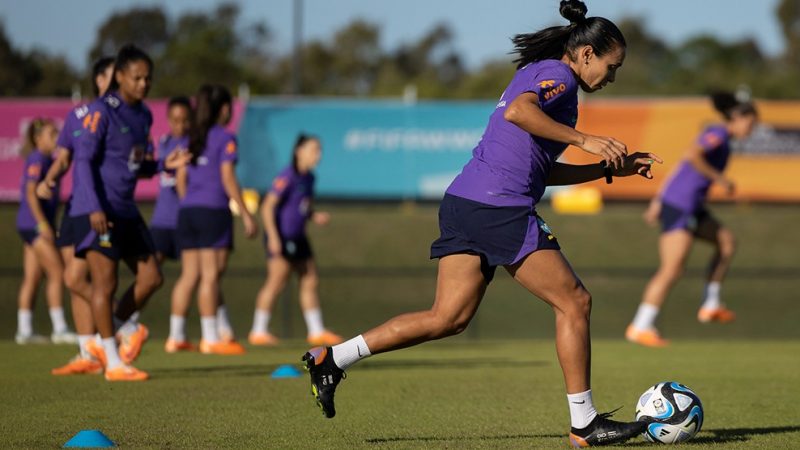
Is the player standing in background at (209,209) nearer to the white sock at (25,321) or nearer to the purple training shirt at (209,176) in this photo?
the purple training shirt at (209,176)

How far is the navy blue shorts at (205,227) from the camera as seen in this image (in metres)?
12.0

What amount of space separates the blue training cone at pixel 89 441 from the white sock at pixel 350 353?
1144 mm

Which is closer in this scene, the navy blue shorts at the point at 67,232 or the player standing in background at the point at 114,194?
the player standing in background at the point at 114,194

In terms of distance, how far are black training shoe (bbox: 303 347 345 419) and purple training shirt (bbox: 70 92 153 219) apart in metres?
2.78

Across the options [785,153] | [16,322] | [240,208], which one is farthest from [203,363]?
[785,153]

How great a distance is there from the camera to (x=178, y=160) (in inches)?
361

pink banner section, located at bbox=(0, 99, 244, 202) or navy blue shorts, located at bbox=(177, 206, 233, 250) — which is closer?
navy blue shorts, located at bbox=(177, 206, 233, 250)

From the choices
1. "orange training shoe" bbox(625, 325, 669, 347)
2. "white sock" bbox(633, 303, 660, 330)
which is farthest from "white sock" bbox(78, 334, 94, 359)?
"orange training shoe" bbox(625, 325, 669, 347)

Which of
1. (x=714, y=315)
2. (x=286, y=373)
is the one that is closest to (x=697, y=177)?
(x=714, y=315)

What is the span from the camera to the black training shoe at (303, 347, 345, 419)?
6414 millimetres

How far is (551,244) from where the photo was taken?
6.24m

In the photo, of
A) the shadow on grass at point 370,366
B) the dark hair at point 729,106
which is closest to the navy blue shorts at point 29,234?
the shadow on grass at point 370,366

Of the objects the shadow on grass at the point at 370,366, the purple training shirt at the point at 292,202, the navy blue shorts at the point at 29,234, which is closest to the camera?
the shadow on grass at the point at 370,366

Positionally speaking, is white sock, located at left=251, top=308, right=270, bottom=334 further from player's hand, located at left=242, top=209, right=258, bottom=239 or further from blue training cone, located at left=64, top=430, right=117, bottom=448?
blue training cone, located at left=64, top=430, right=117, bottom=448
